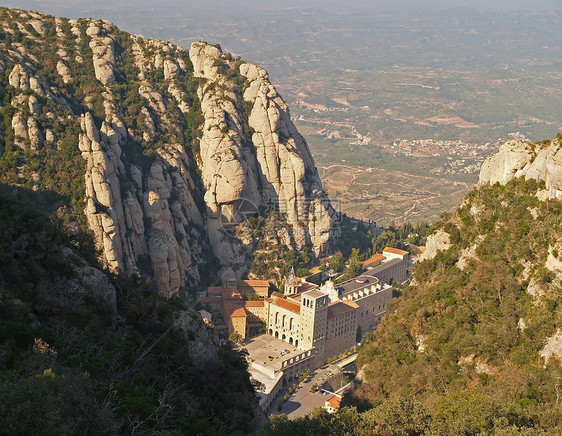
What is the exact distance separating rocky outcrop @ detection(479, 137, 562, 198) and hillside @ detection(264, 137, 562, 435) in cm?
7

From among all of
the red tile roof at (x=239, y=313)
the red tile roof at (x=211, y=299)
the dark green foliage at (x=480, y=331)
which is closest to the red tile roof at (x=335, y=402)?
the dark green foliage at (x=480, y=331)

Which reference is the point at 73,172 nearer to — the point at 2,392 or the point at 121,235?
the point at 121,235

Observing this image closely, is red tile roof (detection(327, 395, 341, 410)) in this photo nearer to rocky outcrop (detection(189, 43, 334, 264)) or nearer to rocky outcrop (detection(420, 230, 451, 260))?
rocky outcrop (detection(420, 230, 451, 260))

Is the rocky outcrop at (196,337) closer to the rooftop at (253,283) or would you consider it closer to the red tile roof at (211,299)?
the red tile roof at (211,299)

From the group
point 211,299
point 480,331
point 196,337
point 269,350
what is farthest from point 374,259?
point 196,337

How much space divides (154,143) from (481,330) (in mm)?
44087

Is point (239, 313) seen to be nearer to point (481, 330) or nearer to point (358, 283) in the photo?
point (358, 283)

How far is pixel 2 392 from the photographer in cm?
1545

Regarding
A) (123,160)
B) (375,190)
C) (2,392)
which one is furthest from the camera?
(375,190)

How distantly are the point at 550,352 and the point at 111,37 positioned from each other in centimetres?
6332

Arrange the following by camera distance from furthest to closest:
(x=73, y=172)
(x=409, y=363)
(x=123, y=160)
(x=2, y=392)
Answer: (x=123, y=160) → (x=73, y=172) → (x=409, y=363) → (x=2, y=392)

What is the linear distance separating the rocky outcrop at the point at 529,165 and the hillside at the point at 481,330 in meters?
0.07

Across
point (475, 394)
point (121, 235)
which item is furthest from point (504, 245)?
point (121, 235)

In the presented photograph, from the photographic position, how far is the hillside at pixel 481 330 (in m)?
23.9
